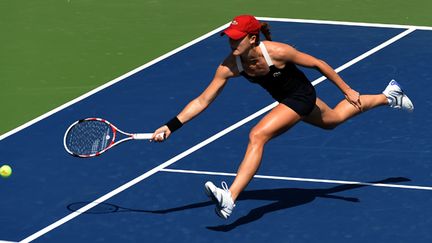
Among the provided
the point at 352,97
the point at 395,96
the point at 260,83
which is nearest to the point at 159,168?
the point at 260,83

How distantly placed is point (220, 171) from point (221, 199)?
2244 millimetres

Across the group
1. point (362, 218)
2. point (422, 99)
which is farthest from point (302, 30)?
point (362, 218)

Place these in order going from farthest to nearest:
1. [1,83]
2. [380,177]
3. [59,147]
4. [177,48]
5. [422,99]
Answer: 1. [177,48]
2. [1,83]
3. [422,99]
4. [59,147]
5. [380,177]

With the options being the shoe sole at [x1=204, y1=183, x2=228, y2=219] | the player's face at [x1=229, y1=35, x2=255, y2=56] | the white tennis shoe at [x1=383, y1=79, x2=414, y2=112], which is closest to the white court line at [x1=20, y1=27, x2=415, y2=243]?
the shoe sole at [x1=204, y1=183, x2=228, y2=219]

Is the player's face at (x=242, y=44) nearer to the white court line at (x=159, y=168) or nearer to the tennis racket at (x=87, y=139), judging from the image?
the tennis racket at (x=87, y=139)

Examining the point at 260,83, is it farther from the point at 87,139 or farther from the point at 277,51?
the point at 87,139

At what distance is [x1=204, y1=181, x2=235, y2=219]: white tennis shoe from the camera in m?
13.8

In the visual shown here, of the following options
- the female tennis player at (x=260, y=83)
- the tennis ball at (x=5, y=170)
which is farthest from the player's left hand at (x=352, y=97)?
the tennis ball at (x=5, y=170)

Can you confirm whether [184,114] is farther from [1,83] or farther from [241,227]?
[1,83]

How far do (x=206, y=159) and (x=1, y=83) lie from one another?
14.1 ft

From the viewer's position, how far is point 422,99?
1814 cm

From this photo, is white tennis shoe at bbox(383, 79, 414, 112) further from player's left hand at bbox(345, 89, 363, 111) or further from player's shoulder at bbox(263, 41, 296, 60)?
player's shoulder at bbox(263, 41, 296, 60)

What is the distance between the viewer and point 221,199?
A: 13.8m

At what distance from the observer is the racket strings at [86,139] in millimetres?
14586
